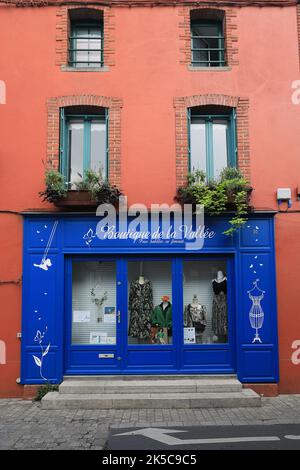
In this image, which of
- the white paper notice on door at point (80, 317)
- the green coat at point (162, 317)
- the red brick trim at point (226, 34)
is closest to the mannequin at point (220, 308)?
the green coat at point (162, 317)

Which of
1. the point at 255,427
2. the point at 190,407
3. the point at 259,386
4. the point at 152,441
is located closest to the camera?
the point at 152,441

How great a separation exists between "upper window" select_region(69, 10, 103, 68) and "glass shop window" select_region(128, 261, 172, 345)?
4.50 m

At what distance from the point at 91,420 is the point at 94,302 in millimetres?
2481

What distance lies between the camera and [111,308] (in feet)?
29.0

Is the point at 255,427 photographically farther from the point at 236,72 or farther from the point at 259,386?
the point at 236,72

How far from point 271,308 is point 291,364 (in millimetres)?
1161

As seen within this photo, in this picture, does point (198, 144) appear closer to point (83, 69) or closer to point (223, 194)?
point (223, 194)

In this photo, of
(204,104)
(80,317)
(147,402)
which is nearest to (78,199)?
(80,317)

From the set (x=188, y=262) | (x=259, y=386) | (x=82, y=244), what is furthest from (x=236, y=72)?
(x=259, y=386)

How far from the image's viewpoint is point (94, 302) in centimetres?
888

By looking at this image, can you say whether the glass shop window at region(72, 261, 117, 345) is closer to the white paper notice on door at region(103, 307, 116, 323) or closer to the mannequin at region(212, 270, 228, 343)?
the white paper notice on door at region(103, 307, 116, 323)

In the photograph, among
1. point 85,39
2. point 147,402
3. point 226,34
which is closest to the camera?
point 147,402

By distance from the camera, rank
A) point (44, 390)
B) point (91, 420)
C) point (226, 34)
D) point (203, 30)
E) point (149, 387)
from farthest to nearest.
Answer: point (203, 30) < point (226, 34) < point (44, 390) < point (149, 387) < point (91, 420)

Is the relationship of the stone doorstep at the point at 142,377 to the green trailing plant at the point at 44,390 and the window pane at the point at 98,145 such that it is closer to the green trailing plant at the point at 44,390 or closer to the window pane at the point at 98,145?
the green trailing plant at the point at 44,390
